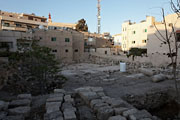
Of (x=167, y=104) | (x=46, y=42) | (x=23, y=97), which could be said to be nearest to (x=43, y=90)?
(x=23, y=97)

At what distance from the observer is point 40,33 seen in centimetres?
2172

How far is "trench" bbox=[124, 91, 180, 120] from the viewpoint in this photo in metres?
5.39

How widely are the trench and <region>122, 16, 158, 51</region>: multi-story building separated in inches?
942

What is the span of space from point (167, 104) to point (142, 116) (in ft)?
13.3

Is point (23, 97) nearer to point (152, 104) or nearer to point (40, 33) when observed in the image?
point (152, 104)

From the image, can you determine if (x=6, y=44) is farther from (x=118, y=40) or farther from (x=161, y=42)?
(x=118, y=40)

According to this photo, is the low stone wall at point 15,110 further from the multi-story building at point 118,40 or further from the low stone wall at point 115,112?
the multi-story building at point 118,40

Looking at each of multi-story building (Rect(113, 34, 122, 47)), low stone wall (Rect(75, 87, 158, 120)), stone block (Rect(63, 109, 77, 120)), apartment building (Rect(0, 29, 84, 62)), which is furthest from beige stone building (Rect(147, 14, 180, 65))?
multi-story building (Rect(113, 34, 122, 47))

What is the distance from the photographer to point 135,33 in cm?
3020

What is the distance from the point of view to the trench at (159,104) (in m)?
5.39

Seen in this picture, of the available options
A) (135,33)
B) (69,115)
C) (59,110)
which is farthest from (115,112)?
(135,33)

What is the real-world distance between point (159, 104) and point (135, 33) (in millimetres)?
26665

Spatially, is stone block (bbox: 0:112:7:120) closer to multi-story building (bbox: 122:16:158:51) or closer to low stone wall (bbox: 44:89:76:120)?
low stone wall (bbox: 44:89:76:120)

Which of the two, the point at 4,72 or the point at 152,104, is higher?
the point at 4,72
